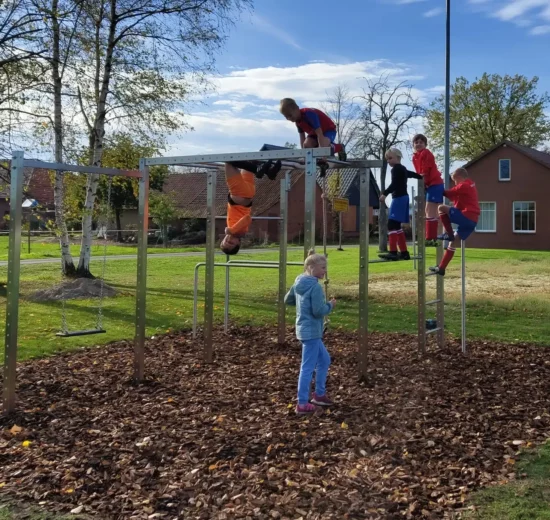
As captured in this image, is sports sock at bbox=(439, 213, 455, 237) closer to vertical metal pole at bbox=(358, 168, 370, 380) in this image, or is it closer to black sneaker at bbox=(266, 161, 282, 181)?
vertical metal pole at bbox=(358, 168, 370, 380)

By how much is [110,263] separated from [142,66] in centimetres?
1058

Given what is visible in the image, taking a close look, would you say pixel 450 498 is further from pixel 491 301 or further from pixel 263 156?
pixel 491 301

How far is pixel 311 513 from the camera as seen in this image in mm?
3764

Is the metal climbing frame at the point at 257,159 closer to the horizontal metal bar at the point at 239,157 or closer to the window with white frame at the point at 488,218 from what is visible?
the horizontal metal bar at the point at 239,157

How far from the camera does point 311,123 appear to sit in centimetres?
707

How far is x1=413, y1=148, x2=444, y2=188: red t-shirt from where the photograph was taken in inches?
313

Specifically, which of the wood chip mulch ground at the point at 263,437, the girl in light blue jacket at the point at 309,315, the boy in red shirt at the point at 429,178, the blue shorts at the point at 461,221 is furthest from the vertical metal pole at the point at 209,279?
the blue shorts at the point at 461,221

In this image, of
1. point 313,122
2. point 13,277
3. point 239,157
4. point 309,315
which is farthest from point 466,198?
point 13,277

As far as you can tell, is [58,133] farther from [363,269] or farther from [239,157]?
[363,269]

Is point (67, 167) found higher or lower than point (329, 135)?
lower

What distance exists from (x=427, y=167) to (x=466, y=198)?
631 mm

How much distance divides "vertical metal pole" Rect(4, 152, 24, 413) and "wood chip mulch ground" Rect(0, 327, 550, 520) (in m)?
0.27

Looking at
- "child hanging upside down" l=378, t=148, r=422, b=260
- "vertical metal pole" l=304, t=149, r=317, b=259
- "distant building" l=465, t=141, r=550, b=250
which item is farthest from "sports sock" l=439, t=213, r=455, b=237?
"distant building" l=465, t=141, r=550, b=250

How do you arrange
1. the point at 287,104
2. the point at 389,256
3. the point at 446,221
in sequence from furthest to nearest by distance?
the point at 446,221 → the point at 389,256 → the point at 287,104
